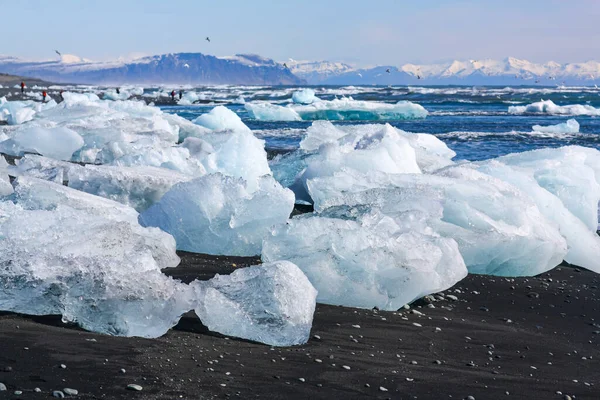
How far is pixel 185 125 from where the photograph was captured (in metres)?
18.5

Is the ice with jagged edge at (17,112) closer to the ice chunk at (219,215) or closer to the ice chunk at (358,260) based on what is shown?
the ice chunk at (219,215)

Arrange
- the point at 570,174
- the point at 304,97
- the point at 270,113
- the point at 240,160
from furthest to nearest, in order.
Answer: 1. the point at 304,97
2. the point at 270,113
3. the point at 240,160
4. the point at 570,174

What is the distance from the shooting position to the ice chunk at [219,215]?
713 centimetres

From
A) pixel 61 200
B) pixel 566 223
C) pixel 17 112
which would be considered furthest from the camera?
pixel 17 112

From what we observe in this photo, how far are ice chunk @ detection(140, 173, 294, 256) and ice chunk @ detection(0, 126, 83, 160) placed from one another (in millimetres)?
7657

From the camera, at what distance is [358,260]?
562cm

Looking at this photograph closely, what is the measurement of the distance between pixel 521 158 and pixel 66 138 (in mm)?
8378

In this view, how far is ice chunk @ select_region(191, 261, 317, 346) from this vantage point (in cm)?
462

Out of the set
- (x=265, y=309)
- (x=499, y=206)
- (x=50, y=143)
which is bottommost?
(x=50, y=143)

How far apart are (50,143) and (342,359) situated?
11208mm

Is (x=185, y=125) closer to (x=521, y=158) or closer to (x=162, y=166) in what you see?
(x=162, y=166)

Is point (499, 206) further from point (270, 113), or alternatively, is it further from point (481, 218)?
point (270, 113)

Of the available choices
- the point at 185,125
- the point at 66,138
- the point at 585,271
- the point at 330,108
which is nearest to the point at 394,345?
the point at 585,271

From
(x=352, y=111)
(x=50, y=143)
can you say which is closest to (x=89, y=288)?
(x=50, y=143)
